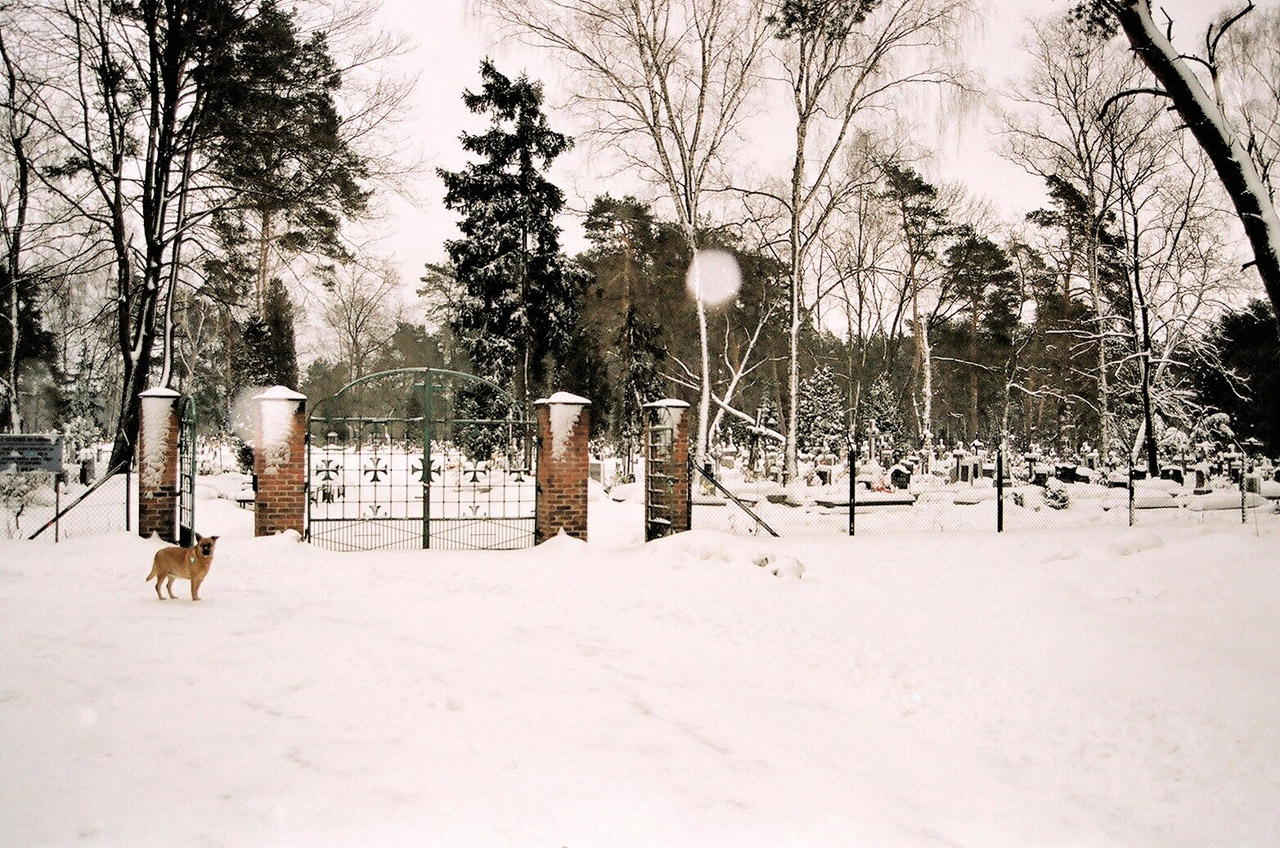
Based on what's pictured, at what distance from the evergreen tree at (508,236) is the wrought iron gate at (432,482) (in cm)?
195

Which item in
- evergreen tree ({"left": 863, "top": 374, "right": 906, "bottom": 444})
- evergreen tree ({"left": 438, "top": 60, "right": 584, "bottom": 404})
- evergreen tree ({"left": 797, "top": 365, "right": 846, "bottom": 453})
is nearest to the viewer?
evergreen tree ({"left": 438, "top": 60, "right": 584, "bottom": 404})

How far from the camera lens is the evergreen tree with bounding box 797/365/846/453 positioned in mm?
36469

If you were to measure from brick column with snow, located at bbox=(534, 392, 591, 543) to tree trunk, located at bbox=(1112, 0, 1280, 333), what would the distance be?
7.02 meters

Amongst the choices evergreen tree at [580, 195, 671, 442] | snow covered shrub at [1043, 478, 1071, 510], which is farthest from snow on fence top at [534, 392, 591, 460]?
evergreen tree at [580, 195, 671, 442]

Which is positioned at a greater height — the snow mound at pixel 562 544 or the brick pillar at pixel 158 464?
the brick pillar at pixel 158 464

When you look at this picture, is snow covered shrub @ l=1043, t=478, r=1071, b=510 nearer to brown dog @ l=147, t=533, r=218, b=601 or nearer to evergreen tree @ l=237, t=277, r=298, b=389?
brown dog @ l=147, t=533, r=218, b=601

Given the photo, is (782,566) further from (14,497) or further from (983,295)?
(983,295)

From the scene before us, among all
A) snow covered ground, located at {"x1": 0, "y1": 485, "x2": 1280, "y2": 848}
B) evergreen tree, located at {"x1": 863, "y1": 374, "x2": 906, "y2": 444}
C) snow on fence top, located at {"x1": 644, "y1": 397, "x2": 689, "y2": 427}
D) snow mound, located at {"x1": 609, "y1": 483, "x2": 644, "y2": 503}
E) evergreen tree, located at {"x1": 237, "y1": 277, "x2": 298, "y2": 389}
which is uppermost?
evergreen tree, located at {"x1": 237, "y1": 277, "x2": 298, "y2": 389}

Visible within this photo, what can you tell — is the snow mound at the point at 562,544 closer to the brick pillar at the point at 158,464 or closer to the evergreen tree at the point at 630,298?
the brick pillar at the point at 158,464

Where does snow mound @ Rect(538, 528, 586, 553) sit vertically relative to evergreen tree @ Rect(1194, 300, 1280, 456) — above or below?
below

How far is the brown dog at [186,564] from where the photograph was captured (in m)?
6.06

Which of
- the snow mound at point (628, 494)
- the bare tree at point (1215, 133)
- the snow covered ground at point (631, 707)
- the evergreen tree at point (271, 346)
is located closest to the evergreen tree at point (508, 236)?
the snow mound at point (628, 494)

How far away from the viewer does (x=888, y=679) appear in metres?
5.10

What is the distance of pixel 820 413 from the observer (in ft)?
132
